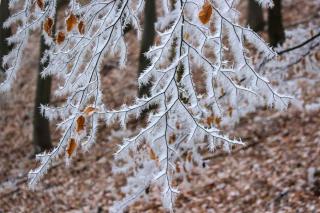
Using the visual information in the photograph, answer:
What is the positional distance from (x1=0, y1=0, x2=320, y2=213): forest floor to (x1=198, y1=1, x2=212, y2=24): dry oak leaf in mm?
3273

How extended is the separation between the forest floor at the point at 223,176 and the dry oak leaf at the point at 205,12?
10.7ft

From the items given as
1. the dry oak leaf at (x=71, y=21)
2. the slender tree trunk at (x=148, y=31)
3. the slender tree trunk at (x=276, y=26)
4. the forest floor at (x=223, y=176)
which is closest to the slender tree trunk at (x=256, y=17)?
the slender tree trunk at (x=276, y=26)

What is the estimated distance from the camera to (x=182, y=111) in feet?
7.84

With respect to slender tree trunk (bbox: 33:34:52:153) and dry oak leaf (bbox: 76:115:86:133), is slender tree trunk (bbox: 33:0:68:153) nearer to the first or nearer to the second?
slender tree trunk (bbox: 33:34:52:153)

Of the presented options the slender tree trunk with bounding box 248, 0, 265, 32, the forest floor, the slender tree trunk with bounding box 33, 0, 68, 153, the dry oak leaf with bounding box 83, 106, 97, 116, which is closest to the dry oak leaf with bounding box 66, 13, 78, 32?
the dry oak leaf with bounding box 83, 106, 97, 116

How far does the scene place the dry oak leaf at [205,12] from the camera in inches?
86.2

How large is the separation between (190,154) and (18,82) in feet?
36.9

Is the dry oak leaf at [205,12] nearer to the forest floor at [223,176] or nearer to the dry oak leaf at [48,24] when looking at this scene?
the dry oak leaf at [48,24]

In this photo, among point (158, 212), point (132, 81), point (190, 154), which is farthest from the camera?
point (132, 81)

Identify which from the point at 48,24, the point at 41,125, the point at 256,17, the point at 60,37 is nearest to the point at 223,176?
the point at 41,125

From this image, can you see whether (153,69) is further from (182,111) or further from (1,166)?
(1,166)

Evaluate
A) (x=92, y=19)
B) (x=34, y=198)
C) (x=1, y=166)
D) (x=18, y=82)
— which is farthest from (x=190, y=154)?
(x=18, y=82)

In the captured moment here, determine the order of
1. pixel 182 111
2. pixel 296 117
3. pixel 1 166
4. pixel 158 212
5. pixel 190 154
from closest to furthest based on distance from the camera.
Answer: pixel 182 111, pixel 190 154, pixel 158 212, pixel 296 117, pixel 1 166

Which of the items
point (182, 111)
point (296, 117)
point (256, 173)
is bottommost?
point (256, 173)
